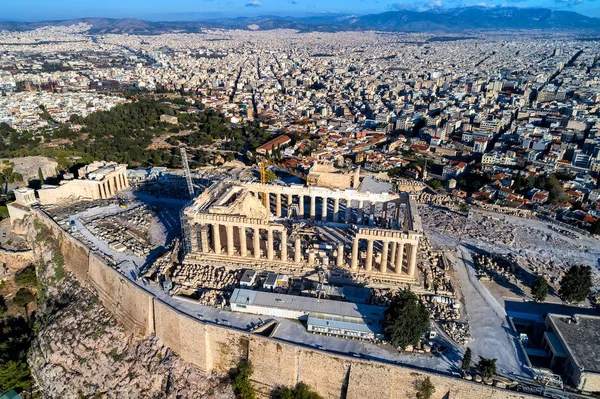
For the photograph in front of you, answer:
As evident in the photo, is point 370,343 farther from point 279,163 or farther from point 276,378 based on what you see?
point 279,163

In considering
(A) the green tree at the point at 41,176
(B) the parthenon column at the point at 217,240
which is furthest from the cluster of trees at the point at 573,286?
(A) the green tree at the point at 41,176

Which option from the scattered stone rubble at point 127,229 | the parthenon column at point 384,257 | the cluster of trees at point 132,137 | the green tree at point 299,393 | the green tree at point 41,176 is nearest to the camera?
the green tree at point 299,393

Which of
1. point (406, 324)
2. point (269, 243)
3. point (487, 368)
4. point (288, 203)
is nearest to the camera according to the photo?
point (487, 368)

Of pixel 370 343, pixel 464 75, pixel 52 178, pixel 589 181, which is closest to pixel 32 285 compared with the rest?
pixel 52 178

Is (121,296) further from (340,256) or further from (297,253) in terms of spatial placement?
(340,256)

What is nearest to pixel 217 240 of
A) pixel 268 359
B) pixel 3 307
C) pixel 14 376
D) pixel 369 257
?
pixel 268 359

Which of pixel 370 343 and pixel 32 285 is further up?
pixel 370 343

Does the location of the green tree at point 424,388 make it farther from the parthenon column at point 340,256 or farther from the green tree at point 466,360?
the parthenon column at point 340,256
